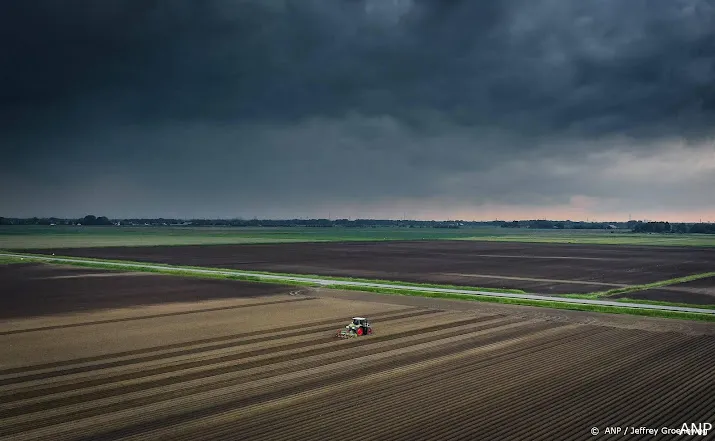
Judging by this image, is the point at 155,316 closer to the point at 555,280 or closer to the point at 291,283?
the point at 291,283

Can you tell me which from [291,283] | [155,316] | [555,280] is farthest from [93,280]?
[555,280]

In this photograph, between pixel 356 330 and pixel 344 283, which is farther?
pixel 344 283

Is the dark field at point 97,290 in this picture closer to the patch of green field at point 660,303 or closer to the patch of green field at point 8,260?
the patch of green field at point 8,260

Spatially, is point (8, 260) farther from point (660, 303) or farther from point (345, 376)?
point (660, 303)

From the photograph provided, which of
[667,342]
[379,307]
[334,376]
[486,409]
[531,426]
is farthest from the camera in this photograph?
[379,307]

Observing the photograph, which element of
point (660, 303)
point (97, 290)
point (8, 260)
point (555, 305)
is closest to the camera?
point (555, 305)

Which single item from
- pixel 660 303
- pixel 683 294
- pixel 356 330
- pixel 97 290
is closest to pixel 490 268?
pixel 683 294
